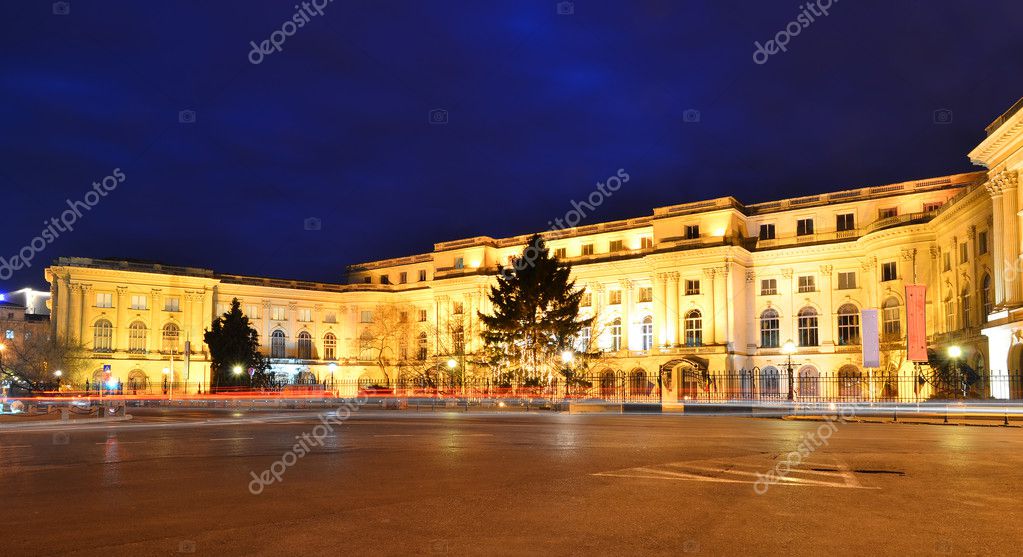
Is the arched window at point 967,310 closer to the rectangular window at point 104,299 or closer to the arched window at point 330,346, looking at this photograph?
the arched window at point 330,346

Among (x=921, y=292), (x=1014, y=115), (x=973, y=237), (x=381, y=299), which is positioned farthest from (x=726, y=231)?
(x=381, y=299)

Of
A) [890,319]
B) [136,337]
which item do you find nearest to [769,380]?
[890,319]

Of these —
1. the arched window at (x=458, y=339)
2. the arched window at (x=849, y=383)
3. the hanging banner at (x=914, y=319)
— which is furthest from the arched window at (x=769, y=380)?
the hanging banner at (x=914, y=319)

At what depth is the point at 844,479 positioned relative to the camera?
11453 millimetres

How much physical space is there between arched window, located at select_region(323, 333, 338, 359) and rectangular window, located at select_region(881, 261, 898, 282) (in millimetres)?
56235

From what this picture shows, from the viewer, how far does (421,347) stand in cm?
8925

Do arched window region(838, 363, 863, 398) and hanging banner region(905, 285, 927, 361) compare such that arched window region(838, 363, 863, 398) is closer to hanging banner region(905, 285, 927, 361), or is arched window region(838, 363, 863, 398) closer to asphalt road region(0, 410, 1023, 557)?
hanging banner region(905, 285, 927, 361)

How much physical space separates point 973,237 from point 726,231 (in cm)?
2080

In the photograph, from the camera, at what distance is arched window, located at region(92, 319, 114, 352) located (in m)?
77.1

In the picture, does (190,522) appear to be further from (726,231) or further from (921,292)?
(726,231)

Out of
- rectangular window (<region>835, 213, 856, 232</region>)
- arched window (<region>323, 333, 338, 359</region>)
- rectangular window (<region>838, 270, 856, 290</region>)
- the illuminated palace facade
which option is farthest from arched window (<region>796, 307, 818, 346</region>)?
arched window (<region>323, 333, 338, 359</region>)

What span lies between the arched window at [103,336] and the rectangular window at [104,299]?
149 cm

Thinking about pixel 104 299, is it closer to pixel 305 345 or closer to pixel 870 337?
pixel 305 345

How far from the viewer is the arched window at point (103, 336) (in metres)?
77.1
